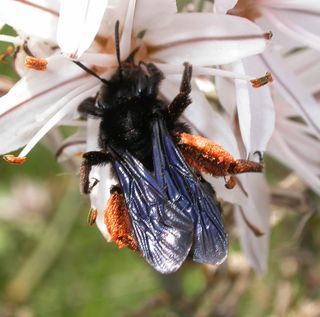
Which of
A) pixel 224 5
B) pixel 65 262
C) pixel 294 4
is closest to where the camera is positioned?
pixel 224 5

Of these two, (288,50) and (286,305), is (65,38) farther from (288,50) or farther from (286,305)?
(286,305)

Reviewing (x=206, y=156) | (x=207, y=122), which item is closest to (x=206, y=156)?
(x=206, y=156)

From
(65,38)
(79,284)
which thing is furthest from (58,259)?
(65,38)

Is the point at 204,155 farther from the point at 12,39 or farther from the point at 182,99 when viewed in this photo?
the point at 12,39

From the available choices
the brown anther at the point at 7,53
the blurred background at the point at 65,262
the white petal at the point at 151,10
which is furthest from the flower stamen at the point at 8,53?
the blurred background at the point at 65,262

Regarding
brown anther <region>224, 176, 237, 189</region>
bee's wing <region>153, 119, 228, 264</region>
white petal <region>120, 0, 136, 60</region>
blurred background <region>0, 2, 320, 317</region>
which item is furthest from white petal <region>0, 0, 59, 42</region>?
blurred background <region>0, 2, 320, 317</region>

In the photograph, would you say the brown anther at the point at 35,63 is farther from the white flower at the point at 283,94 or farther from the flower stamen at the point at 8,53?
the white flower at the point at 283,94
